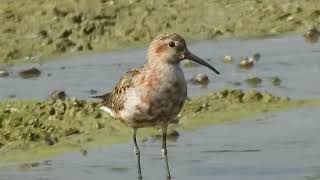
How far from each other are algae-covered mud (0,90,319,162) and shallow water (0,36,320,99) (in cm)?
56

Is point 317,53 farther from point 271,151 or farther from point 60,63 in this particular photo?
point 271,151

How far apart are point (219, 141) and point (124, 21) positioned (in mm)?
5835

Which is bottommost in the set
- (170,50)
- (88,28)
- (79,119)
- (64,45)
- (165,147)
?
(64,45)

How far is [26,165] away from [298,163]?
249 cm

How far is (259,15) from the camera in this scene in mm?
17703

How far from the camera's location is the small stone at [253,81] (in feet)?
48.0

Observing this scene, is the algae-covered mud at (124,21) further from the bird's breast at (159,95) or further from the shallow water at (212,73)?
the bird's breast at (159,95)

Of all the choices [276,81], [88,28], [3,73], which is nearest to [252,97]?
[276,81]

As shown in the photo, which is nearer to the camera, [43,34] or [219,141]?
[219,141]

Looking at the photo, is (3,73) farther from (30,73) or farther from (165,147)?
(165,147)

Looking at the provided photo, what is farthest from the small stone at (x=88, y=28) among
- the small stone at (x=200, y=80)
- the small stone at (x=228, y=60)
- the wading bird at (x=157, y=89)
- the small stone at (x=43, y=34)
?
the wading bird at (x=157, y=89)

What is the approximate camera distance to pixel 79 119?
1311 cm

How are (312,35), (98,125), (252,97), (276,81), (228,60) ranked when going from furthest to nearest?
(312,35), (228,60), (276,81), (252,97), (98,125)

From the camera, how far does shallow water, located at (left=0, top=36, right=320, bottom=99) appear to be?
14.5m
